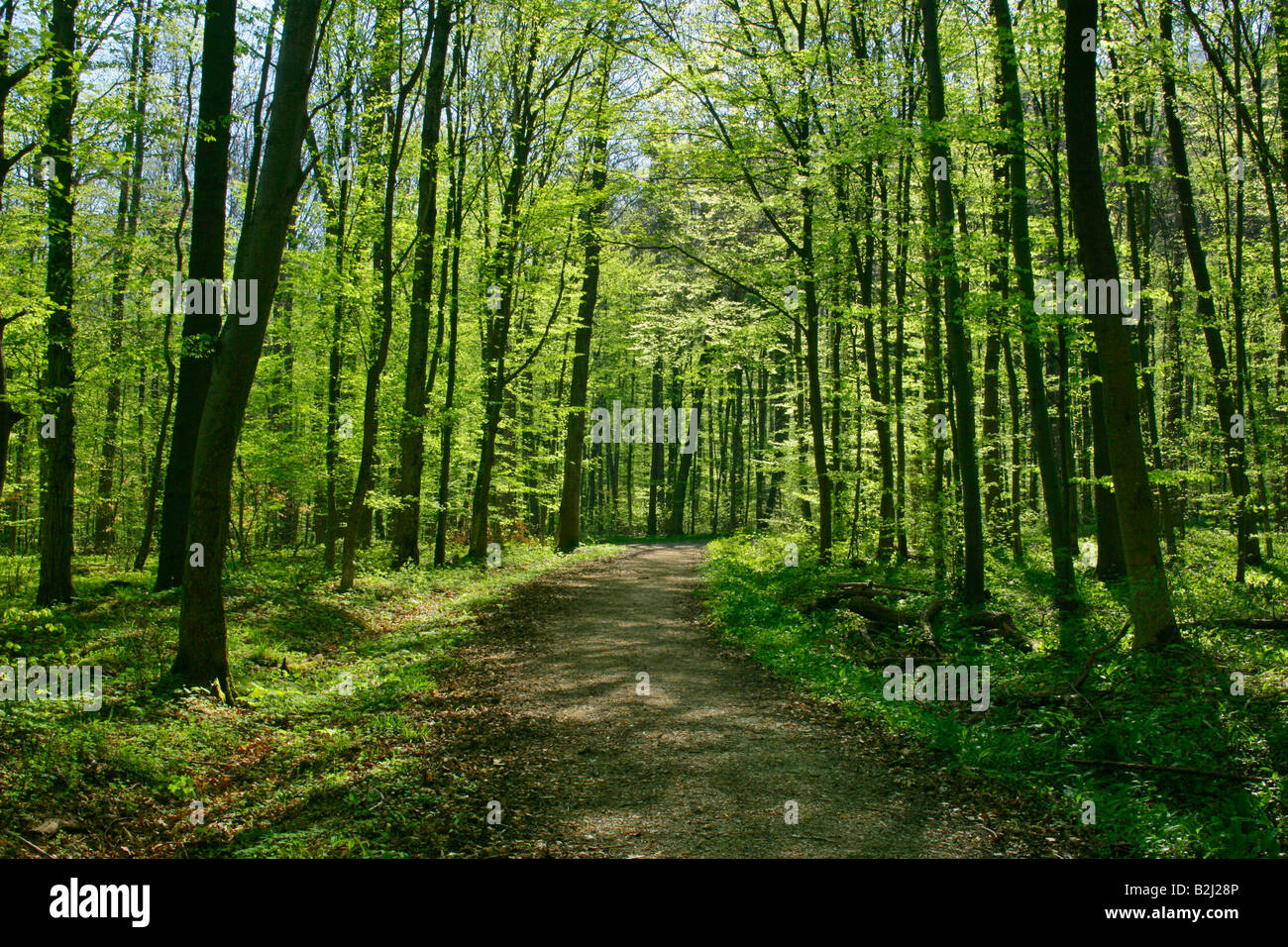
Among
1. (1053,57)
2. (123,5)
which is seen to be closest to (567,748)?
(123,5)

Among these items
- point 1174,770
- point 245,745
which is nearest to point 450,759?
point 245,745

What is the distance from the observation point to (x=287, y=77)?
22.9 feet

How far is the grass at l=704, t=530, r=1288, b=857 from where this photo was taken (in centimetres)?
432

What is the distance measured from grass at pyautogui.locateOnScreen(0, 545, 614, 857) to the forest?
41mm

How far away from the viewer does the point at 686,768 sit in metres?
5.51

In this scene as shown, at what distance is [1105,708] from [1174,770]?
54.7 inches

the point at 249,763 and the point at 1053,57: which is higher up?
the point at 1053,57

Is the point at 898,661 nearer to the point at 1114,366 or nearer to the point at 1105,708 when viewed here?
the point at 1105,708

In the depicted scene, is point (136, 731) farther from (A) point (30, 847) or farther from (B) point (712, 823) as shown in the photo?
(B) point (712, 823)

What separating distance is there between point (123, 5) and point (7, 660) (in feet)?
29.7

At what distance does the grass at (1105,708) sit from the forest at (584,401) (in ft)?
0.14

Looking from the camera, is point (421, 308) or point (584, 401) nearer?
point (421, 308)

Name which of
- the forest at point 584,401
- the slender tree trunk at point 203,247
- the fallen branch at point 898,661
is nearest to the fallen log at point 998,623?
the forest at point 584,401

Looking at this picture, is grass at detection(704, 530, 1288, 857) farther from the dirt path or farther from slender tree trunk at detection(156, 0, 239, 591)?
slender tree trunk at detection(156, 0, 239, 591)
